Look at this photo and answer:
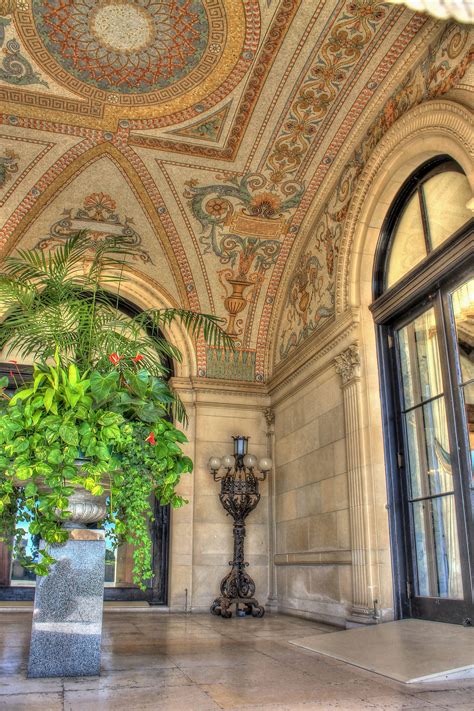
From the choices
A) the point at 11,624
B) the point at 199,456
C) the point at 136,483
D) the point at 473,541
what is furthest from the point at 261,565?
the point at 136,483

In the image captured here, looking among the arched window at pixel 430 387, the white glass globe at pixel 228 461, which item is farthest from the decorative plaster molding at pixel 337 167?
the white glass globe at pixel 228 461

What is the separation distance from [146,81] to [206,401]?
13.8ft

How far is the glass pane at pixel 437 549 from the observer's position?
16.2 feet

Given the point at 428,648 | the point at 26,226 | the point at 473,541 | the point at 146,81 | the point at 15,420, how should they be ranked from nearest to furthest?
the point at 15,420
the point at 428,648
the point at 473,541
the point at 146,81
the point at 26,226

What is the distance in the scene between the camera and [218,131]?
713 centimetres

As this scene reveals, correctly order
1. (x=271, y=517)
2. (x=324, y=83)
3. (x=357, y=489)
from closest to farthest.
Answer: (x=357, y=489) → (x=324, y=83) → (x=271, y=517)

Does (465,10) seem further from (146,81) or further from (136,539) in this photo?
(146,81)

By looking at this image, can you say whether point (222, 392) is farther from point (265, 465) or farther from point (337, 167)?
point (337, 167)

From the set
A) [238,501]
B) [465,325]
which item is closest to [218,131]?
[465,325]

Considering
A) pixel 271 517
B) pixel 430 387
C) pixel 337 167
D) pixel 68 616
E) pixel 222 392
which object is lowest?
pixel 68 616

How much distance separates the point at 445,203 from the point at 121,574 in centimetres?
610

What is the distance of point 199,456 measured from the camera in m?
8.37

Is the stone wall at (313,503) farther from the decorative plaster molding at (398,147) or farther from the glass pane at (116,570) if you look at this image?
the glass pane at (116,570)

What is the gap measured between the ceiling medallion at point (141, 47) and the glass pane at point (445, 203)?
7.63ft
